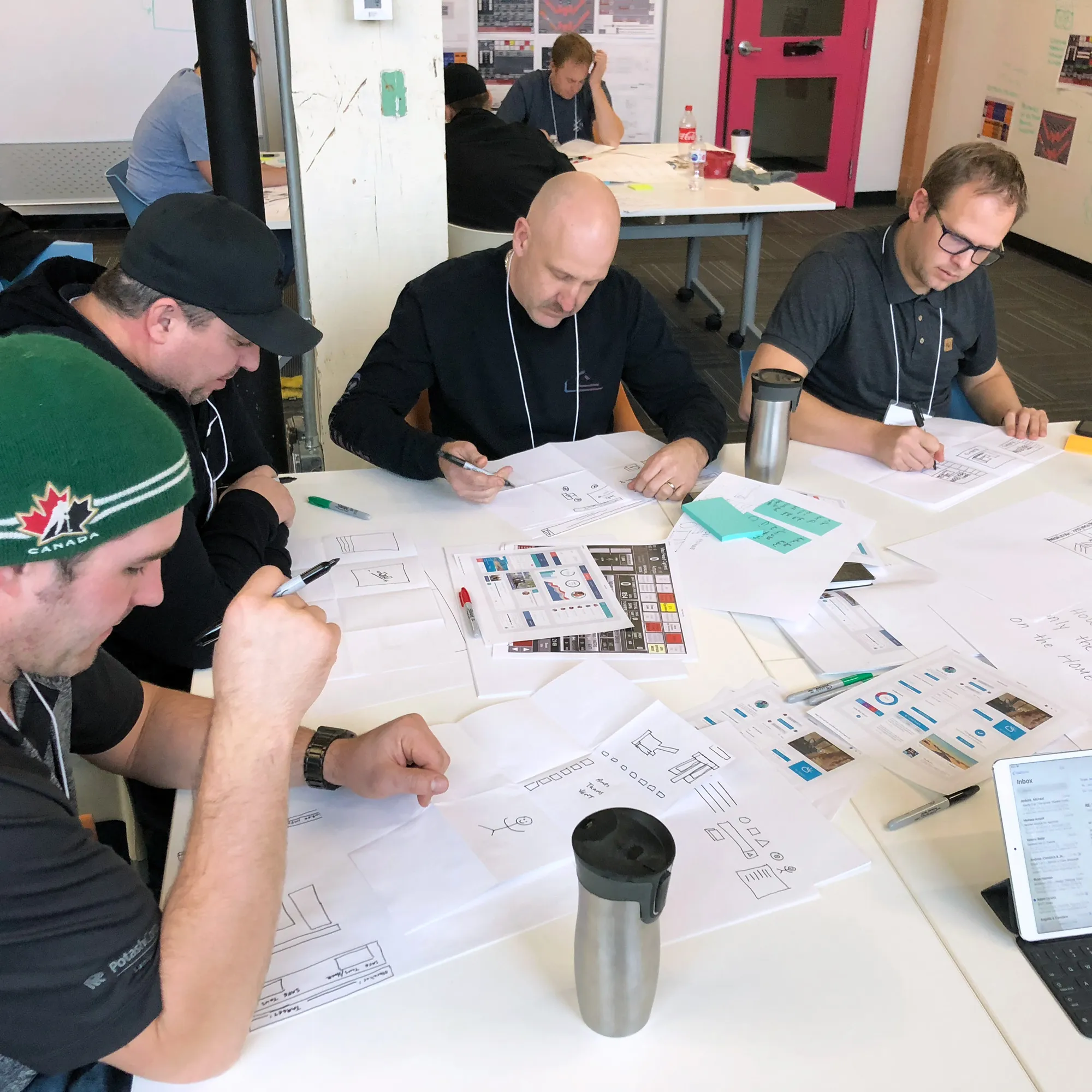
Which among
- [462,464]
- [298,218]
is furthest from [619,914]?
[298,218]

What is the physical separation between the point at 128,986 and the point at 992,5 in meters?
7.40

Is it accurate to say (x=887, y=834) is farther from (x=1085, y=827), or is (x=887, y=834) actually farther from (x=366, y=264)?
(x=366, y=264)

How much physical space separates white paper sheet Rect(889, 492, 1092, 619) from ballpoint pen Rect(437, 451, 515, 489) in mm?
731

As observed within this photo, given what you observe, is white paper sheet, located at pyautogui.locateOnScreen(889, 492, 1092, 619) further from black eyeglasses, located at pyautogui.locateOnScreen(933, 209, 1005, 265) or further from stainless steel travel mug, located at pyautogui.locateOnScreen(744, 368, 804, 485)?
black eyeglasses, located at pyautogui.locateOnScreen(933, 209, 1005, 265)

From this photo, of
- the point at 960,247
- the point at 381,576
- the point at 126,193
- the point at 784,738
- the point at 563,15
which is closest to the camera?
the point at 784,738

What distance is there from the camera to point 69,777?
1.12 metres

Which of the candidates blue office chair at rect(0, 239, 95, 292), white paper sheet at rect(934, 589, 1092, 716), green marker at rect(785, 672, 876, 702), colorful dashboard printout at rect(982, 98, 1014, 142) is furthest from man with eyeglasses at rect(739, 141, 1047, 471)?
colorful dashboard printout at rect(982, 98, 1014, 142)

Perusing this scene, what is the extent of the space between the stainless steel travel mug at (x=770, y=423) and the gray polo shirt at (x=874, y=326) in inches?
18.4

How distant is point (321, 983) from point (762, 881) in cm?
46

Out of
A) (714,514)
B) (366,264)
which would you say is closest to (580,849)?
(714,514)

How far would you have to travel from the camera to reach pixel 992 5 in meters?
6.43

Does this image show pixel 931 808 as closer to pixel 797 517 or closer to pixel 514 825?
pixel 514 825

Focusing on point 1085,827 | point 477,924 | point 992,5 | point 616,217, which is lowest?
point 477,924

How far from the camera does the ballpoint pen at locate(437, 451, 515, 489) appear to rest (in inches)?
74.0
